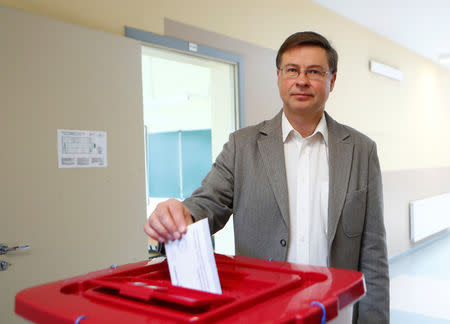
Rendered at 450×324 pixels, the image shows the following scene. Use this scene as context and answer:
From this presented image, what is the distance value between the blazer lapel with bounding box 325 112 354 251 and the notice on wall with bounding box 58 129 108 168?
49.3 inches

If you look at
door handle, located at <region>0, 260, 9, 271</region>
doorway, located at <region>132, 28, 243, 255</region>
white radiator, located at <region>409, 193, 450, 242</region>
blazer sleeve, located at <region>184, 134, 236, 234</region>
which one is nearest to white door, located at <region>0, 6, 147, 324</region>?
door handle, located at <region>0, 260, 9, 271</region>

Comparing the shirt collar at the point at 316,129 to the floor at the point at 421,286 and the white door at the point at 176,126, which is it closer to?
the floor at the point at 421,286

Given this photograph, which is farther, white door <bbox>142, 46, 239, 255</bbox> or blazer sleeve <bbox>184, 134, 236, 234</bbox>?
white door <bbox>142, 46, 239, 255</bbox>

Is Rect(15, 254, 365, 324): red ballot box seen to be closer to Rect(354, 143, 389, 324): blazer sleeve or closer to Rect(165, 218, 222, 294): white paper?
Rect(165, 218, 222, 294): white paper

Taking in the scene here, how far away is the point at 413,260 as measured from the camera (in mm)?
5496

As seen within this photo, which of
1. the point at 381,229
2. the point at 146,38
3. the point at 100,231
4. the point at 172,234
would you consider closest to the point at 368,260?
the point at 381,229

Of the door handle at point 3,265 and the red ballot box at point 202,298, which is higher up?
the red ballot box at point 202,298

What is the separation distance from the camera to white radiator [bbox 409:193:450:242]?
5926mm

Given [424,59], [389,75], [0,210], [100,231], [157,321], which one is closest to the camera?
[157,321]

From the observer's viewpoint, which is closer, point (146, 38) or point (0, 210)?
point (0, 210)

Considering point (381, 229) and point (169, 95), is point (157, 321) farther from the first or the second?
point (169, 95)

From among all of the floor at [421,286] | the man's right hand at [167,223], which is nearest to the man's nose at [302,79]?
the man's right hand at [167,223]

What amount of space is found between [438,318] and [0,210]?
3.45 m

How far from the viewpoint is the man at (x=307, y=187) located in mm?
1340
